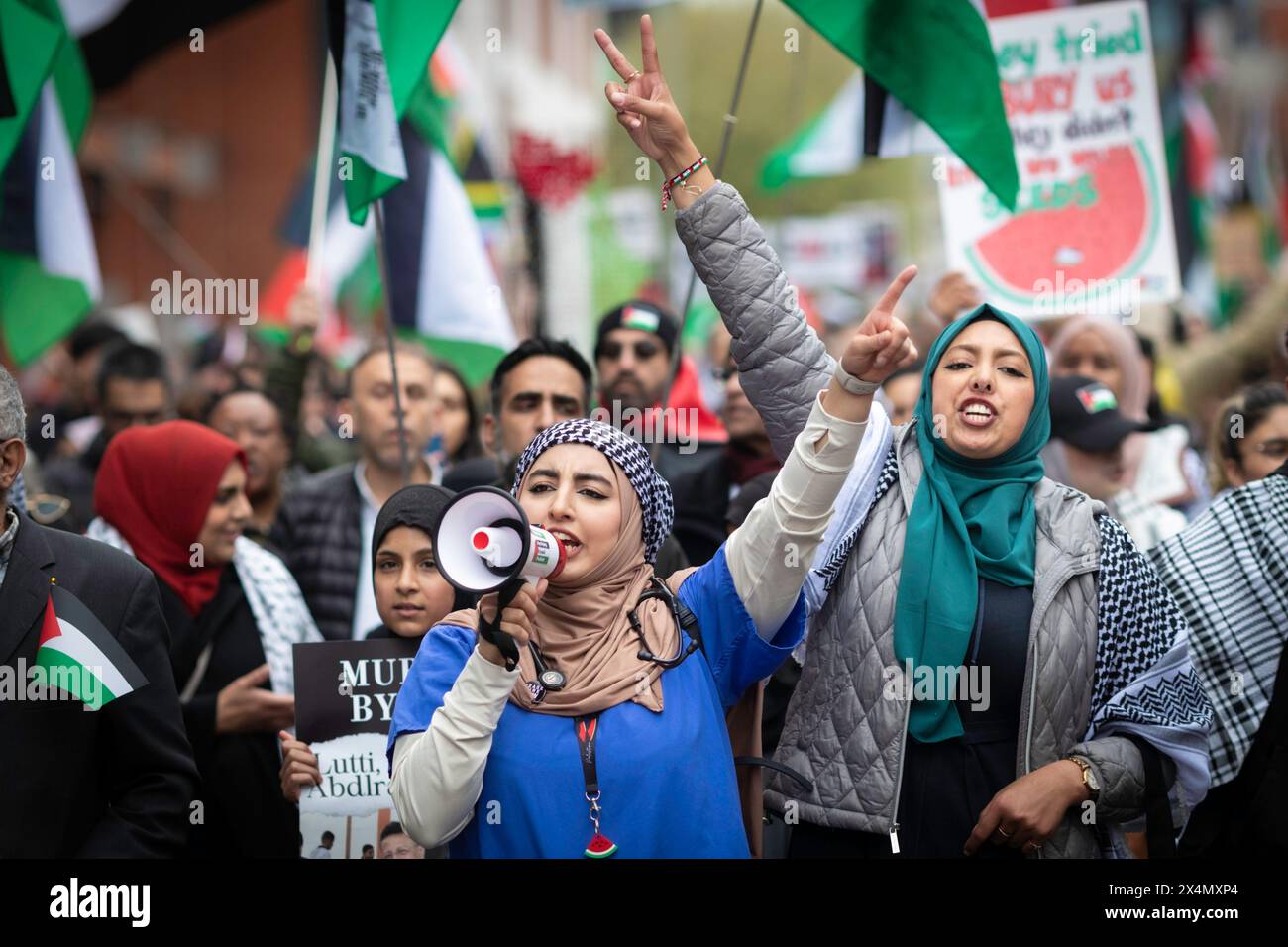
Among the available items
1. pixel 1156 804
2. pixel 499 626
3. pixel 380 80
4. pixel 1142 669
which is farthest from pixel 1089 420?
pixel 499 626

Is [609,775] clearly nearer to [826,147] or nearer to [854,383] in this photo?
[854,383]

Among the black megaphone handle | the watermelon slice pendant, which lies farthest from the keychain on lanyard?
the black megaphone handle

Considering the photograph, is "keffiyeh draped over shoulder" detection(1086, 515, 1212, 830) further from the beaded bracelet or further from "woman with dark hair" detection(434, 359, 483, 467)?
"woman with dark hair" detection(434, 359, 483, 467)

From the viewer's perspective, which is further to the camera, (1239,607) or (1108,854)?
(1239,607)

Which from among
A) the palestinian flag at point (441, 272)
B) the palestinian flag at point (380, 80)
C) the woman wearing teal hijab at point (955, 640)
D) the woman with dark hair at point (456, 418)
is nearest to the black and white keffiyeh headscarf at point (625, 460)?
the woman wearing teal hijab at point (955, 640)

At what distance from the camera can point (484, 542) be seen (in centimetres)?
263

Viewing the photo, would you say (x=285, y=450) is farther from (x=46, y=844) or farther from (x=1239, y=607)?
(x=1239, y=607)

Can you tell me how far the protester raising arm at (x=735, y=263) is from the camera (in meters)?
3.36

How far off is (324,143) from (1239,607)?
4.87 meters

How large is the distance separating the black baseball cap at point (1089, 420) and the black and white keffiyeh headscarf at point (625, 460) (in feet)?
7.73

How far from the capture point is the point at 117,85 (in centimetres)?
791

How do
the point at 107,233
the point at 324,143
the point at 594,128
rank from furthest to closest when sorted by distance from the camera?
the point at 594,128 < the point at 107,233 < the point at 324,143

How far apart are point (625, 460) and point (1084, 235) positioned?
3.61 metres
